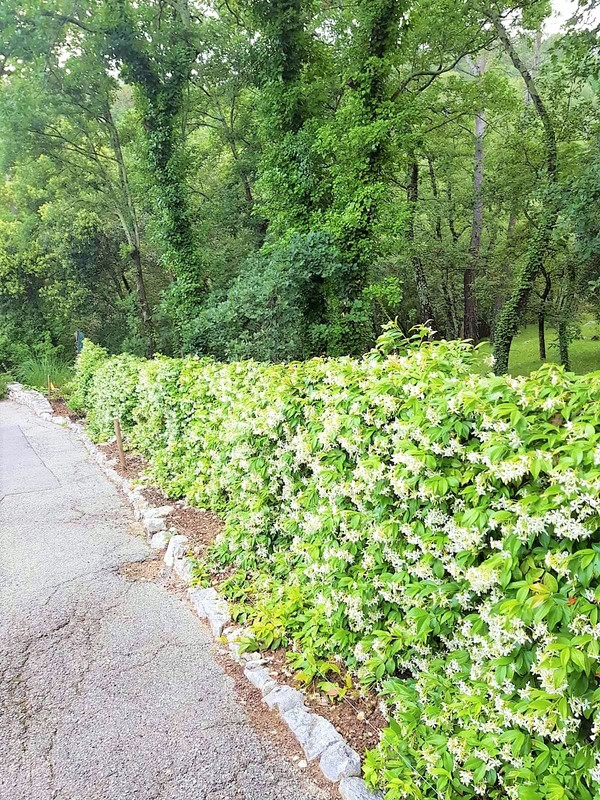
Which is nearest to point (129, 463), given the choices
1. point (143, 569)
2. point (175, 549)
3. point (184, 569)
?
point (143, 569)

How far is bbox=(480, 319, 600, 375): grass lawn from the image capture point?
1777 centimetres

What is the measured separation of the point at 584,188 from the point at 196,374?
7693mm

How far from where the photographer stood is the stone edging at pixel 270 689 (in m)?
2.11

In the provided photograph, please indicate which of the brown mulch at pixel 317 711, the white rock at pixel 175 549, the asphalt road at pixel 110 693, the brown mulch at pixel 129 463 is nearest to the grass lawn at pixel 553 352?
the brown mulch at pixel 129 463

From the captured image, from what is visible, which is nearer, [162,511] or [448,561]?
[448,561]

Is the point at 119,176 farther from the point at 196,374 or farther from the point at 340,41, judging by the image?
the point at 196,374

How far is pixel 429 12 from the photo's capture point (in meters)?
10.7

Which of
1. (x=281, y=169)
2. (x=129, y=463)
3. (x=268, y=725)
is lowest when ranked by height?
(x=268, y=725)

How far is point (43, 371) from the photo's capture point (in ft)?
52.7

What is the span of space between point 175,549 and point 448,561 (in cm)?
286

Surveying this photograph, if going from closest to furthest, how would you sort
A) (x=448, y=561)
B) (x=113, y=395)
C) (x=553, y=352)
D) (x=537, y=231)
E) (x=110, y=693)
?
(x=448, y=561) < (x=110, y=693) < (x=113, y=395) < (x=537, y=231) < (x=553, y=352)

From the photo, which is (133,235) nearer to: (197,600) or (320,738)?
(197,600)

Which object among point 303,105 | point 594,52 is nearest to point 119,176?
point 303,105

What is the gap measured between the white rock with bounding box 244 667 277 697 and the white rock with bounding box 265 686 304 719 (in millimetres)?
53
